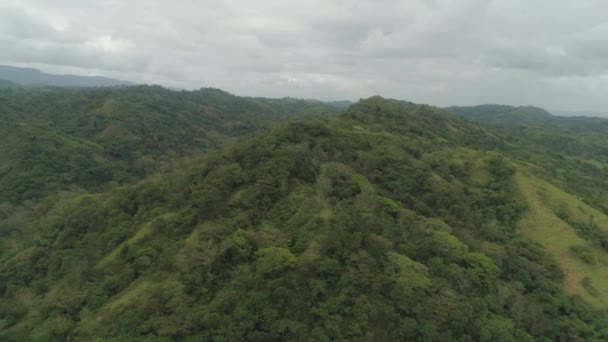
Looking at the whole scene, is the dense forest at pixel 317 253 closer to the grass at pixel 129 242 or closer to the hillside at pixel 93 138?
the grass at pixel 129 242

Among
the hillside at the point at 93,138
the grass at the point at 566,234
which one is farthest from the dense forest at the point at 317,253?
the hillside at the point at 93,138

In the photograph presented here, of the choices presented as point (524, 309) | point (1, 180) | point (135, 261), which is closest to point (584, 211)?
point (524, 309)

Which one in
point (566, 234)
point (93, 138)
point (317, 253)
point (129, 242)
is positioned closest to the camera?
point (317, 253)

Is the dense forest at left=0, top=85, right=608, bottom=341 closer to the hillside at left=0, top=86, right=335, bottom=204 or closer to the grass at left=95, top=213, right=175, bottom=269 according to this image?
the grass at left=95, top=213, right=175, bottom=269

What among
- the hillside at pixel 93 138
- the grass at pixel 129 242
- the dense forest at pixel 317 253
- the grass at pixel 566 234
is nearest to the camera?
the dense forest at pixel 317 253

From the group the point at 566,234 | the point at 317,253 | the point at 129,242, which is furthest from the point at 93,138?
the point at 566,234

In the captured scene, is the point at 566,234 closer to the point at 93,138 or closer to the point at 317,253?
the point at 317,253
